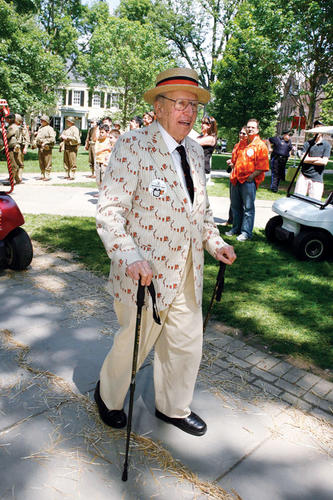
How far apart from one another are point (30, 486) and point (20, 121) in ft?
37.1

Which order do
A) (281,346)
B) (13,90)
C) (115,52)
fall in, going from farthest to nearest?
(115,52) → (13,90) → (281,346)

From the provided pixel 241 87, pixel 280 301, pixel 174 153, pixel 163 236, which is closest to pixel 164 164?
pixel 174 153

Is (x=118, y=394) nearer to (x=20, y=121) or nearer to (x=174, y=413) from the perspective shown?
(x=174, y=413)

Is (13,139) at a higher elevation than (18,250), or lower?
higher

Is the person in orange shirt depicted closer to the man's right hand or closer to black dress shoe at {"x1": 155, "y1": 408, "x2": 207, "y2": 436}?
black dress shoe at {"x1": 155, "y1": 408, "x2": 207, "y2": 436}

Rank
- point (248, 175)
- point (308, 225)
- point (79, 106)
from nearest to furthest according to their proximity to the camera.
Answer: point (308, 225) → point (248, 175) → point (79, 106)

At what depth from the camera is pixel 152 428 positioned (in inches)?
112

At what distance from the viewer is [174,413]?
2.82 meters

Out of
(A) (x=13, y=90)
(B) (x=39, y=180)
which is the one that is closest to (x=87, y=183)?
(B) (x=39, y=180)

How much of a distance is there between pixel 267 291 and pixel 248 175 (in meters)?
2.54

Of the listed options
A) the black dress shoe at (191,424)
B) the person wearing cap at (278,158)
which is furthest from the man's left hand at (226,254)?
the person wearing cap at (278,158)

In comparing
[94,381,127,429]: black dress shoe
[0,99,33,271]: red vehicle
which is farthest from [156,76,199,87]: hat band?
[0,99,33,271]: red vehicle

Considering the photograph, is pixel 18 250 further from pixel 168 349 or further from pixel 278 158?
pixel 278 158

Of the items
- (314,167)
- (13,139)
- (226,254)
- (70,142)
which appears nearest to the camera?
(226,254)
